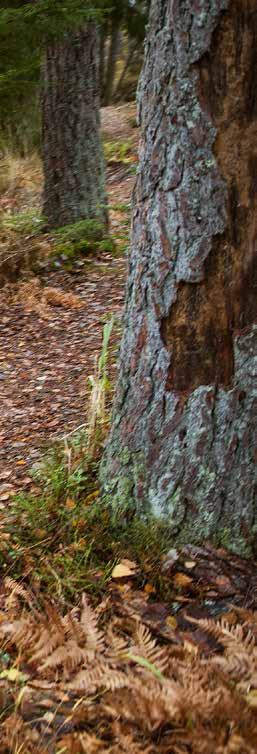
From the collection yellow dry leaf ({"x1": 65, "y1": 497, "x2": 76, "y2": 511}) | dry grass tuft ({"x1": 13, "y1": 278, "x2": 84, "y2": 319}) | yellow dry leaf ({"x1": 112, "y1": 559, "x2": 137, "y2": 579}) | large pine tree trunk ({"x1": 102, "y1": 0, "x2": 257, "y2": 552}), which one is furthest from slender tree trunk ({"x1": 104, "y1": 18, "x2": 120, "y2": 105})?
yellow dry leaf ({"x1": 112, "y1": 559, "x2": 137, "y2": 579})

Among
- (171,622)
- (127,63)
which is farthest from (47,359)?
(127,63)

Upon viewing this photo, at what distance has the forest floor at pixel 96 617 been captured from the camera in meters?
2.15

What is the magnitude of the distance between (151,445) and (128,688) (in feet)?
3.43

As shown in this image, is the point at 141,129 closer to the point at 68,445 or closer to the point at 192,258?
the point at 192,258

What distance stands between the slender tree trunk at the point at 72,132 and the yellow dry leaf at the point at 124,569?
4678 millimetres

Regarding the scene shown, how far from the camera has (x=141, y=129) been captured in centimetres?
276

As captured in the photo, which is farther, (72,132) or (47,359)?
(72,132)

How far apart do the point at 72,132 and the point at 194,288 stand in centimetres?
453

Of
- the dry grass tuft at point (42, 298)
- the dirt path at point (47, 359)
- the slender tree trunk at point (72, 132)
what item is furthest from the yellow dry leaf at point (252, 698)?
the slender tree trunk at point (72, 132)

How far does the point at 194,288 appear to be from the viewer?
8.85ft

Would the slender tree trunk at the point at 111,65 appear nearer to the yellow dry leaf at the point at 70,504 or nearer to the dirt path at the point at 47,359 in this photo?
the dirt path at the point at 47,359

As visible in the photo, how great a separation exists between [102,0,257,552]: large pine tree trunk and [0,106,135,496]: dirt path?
39.0 inches

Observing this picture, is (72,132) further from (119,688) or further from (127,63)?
(127,63)

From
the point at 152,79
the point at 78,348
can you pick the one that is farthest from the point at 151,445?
the point at 78,348
